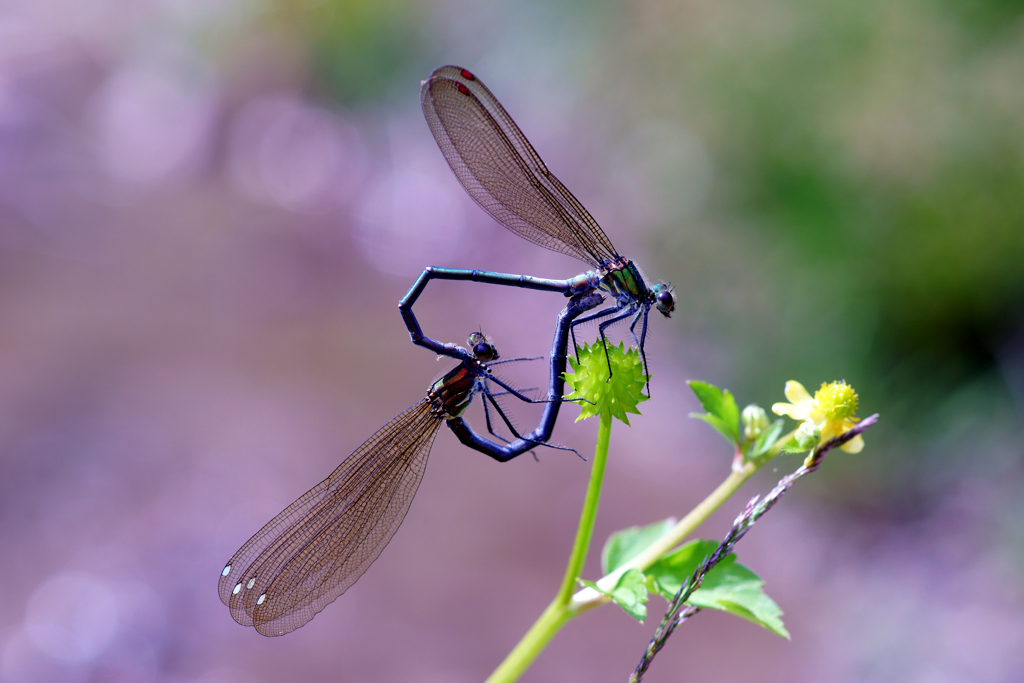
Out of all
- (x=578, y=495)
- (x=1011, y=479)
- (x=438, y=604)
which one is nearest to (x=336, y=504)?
(x=438, y=604)

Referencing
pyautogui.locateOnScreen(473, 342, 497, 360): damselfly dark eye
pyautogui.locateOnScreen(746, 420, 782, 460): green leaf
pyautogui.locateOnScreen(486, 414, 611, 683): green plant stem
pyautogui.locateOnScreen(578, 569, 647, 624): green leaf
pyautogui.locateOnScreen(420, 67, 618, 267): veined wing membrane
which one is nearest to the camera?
pyautogui.locateOnScreen(578, 569, 647, 624): green leaf

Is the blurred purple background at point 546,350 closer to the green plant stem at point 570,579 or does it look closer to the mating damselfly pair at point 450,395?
the mating damselfly pair at point 450,395

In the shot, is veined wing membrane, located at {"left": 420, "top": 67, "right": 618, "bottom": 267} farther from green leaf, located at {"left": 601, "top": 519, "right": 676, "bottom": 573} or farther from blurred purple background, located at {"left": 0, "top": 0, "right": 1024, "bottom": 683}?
blurred purple background, located at {"left": 0, "top": 0, "right": 1024, "bottom": 683}

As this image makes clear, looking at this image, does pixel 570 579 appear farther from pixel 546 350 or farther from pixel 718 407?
pixel 546 350

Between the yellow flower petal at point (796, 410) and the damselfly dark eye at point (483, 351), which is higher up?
the damselfly dark eye at point (483, 351)

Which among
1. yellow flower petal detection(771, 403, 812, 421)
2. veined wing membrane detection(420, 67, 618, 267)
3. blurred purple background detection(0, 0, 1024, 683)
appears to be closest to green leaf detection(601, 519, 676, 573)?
yellow flower petal detection(771, 403, 812, 421)

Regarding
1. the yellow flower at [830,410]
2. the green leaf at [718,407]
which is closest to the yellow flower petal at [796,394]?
the yellow flower at [830,410]

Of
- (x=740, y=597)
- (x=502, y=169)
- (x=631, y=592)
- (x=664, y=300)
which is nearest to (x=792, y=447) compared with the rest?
(x=740, y=597)
